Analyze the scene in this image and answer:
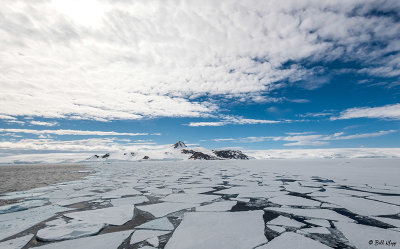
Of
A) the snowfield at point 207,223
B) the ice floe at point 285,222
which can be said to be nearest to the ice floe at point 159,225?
the snowfield at point 207,223

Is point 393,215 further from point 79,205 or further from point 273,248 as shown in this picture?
point 79,205

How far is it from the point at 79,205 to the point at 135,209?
3.57ft

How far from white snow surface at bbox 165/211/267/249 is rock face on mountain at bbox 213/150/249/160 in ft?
345

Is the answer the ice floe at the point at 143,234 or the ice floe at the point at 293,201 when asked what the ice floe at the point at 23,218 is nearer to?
the ice floe at the point at 143,234

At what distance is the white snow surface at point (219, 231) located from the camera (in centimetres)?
183

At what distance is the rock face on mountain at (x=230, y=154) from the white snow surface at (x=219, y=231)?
345 feet

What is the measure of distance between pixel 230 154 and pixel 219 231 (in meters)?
114

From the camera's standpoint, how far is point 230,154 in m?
114

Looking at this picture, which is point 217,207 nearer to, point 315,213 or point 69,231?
point 315,213

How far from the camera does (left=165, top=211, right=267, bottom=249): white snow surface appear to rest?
183 cm

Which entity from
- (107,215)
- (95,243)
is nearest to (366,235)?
(95,243)

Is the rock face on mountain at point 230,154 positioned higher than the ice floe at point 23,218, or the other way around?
the rock face on mountain at point 230,154

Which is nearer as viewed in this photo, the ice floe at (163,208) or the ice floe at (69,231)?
the ice floe at (69,231)

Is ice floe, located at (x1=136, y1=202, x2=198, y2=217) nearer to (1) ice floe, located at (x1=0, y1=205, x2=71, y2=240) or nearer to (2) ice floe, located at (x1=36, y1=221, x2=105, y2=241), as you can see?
(2) ice floe, located at (x1=36, y1=221, x2=105, y2=241)
